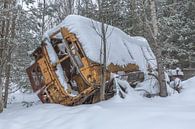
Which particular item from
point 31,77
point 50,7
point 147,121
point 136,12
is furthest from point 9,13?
point 50,7

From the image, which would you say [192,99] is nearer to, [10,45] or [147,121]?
[147,121]

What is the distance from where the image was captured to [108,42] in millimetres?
10812

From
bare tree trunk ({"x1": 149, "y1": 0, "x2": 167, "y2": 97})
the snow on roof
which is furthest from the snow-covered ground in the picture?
the snow on roof

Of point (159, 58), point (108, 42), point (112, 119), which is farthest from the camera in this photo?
point (108, 42)

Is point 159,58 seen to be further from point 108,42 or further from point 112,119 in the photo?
point 112,119

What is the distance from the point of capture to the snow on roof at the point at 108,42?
10.0m

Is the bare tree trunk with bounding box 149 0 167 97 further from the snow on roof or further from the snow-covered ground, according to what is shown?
the snow-covered ground

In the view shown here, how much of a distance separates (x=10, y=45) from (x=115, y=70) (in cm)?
437

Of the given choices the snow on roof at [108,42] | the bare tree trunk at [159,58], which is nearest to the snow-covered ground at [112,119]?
the bare tree trunk at [159,58]

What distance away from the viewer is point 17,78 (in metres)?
18.2

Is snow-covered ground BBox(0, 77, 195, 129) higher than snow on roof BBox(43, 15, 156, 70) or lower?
lower

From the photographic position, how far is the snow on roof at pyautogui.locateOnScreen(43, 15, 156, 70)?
32.8ft

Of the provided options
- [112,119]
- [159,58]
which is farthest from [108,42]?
[112,119]

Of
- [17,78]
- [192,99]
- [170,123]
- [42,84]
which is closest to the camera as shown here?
[170,123]
